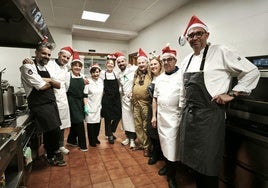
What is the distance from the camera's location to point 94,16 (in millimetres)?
3879

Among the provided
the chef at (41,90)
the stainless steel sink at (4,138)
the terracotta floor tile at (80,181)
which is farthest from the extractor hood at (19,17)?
the terracotta floor tile at (80,181)

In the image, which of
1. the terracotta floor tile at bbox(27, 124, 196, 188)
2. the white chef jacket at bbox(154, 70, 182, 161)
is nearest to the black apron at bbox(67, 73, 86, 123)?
the terracotta floor tile at bbox(27, 124, 196, 188)

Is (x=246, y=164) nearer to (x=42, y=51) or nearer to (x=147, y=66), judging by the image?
(x=147, y=66)

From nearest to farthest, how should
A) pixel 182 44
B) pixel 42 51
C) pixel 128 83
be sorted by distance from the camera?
pixel 42 51, pixel 128 83, pixel 182 44

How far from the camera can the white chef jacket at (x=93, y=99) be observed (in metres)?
2.63

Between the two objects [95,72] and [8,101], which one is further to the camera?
[95,72]

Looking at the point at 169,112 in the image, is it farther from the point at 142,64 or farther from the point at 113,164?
the point at 113,164

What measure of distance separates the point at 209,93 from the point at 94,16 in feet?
11.1

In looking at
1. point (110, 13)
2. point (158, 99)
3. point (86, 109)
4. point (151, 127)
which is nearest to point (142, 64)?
point (158, 99)

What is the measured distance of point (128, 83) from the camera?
8.83 feet

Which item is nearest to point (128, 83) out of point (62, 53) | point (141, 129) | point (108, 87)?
point (108, 87)

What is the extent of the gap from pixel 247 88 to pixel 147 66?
1411mm

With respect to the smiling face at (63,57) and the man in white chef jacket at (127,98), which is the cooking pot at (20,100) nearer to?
the smiling face at (63,57)

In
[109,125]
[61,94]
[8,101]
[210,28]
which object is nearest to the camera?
[8,101]
